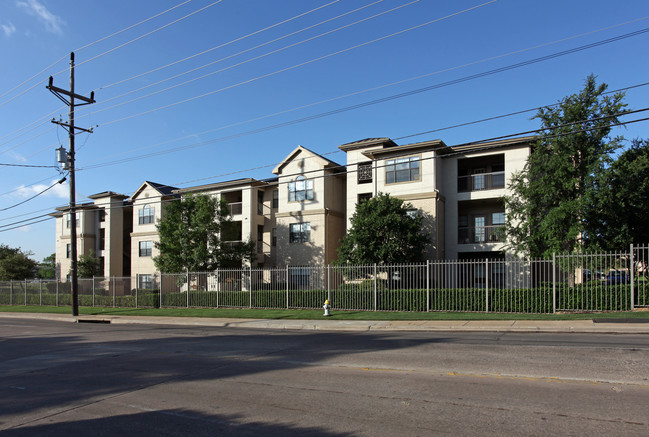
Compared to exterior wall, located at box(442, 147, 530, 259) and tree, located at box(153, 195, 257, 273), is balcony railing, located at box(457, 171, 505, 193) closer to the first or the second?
exterior wall, located at box(442, 147, 530, 259)

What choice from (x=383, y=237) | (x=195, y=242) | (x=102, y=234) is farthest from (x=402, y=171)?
(x=102, y=234)

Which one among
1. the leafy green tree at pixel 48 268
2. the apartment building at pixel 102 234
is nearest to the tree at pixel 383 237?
the apartment building at pixel 102 234

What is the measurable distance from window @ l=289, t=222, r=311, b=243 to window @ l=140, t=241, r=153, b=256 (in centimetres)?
1499

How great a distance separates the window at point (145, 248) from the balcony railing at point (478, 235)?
85.9ft

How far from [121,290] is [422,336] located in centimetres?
2517

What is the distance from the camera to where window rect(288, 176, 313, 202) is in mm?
32625

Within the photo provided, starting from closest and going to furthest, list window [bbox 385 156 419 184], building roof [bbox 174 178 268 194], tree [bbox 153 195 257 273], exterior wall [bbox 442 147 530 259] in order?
exterior wall [bbox 442 147 530 259] → window [bbox 385 156 419 184] → tree [bbox 153 195 257 273] → building roof [bbox 174 178 268 194]

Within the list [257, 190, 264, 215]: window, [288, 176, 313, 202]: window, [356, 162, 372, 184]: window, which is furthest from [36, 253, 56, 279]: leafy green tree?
[356, 162, 372, 184]: window

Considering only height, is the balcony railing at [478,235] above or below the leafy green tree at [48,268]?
above

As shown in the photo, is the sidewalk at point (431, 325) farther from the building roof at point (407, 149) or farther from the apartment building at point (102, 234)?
the apartment building at point (102, 234)

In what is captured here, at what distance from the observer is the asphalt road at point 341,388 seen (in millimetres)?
5617

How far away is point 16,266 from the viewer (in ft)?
154

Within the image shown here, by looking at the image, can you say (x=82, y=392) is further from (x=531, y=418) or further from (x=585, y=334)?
(x=585, y=334)

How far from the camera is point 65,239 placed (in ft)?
160
